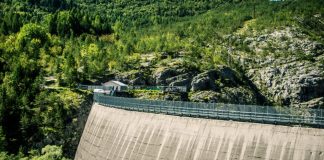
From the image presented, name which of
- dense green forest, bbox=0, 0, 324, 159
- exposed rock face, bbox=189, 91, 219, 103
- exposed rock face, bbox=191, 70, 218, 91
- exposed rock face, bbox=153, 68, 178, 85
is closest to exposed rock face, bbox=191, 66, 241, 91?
exposed rock face, bbox=191, 70, 218, 91

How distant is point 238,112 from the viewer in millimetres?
33562

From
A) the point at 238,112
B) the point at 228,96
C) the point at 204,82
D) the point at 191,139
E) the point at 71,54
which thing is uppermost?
the point at 238,112

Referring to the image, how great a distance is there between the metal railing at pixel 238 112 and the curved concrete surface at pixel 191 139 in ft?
3.59

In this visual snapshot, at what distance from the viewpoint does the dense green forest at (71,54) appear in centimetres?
6756

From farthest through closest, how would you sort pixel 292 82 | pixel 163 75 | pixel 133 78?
pixel 292 82 → pixel 163 75 → pixel 133 78

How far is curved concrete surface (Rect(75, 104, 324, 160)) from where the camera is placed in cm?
2742

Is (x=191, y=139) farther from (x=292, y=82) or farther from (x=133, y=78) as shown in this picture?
(x=292, y=82)

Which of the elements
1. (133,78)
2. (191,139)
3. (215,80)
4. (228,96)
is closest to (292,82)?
(228,96)

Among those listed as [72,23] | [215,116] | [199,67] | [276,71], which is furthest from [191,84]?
[215,116]

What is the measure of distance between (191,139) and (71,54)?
2969 inches

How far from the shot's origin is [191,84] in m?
109

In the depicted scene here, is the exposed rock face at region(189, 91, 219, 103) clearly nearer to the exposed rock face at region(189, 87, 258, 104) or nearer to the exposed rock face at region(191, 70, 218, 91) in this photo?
the exposed rock face at region(189, 87, 258, 104)

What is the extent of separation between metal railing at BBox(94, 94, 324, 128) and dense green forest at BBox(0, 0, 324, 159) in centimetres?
1963

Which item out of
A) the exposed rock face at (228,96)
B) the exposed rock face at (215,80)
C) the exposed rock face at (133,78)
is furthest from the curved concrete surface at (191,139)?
the exposed rock face at (215,80)
